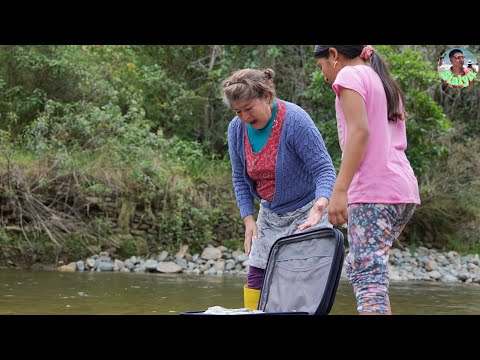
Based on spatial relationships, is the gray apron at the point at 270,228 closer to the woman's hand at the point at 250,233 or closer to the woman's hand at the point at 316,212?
the woman's hand at the point at 250,233

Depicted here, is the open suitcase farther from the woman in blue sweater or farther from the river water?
the river water

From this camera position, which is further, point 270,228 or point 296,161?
point 270,228

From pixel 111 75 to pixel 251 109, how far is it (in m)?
8.69

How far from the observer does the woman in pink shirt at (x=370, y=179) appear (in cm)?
274

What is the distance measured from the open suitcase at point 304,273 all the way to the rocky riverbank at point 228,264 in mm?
6249

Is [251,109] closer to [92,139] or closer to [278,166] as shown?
[278,166]

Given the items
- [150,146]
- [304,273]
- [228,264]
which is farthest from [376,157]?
[150,146]

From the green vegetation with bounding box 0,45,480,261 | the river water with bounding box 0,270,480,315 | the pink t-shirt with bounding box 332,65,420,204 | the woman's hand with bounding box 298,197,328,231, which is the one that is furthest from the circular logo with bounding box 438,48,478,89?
the green vegetation with bounding box 0,45,480,261

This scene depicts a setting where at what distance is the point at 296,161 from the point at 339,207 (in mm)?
715

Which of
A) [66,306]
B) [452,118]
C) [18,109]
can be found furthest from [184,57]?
[66,306]

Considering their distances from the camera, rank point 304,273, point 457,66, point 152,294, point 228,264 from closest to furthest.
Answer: point 304,273 < point 457,66 < point 152,294 < point 228,264

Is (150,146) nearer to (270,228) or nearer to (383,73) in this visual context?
(270,228)

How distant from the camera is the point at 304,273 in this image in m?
3.08

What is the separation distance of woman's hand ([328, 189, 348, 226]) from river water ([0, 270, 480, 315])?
317 cm
